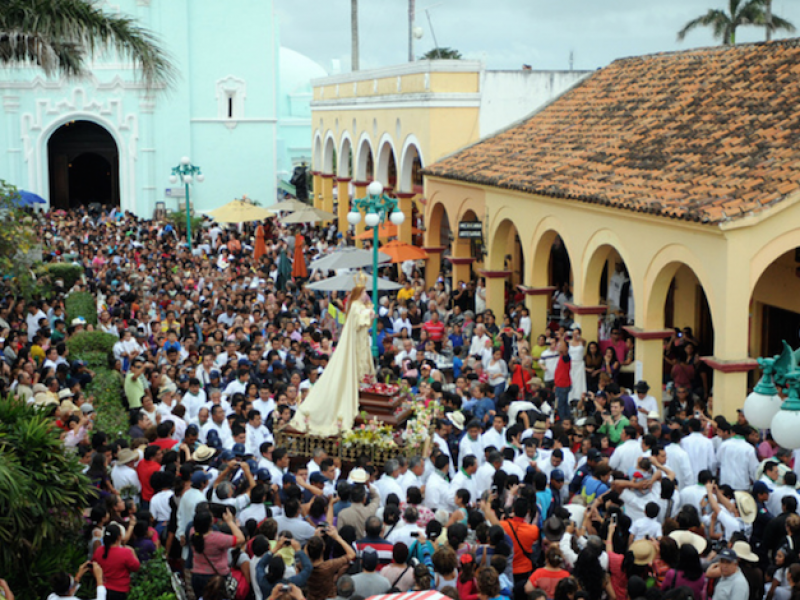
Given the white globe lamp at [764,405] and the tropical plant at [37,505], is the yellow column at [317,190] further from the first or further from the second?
the white globe lamp at [764,405]

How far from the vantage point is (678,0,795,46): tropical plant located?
4206 centimetres

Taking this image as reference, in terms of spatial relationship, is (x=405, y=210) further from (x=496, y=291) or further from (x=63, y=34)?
(x=63, y=34)

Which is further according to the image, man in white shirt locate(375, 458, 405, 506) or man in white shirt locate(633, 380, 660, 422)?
man in white shirt locate(633, 380, 660, 422)

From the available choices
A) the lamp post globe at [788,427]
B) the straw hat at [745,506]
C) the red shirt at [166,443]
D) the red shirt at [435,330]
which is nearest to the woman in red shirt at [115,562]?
the red shirt at [166,443]

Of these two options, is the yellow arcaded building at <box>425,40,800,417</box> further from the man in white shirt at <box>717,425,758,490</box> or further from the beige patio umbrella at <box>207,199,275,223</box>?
the beige patio umbrella at <box>207,199,275,223</box>

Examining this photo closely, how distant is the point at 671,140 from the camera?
1728 cm

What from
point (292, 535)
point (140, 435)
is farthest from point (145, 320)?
point (292, 535)

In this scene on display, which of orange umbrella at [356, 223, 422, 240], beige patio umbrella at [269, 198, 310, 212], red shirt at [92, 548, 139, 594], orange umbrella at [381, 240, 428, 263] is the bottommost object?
red shirt at [92, 548, 139, 594]

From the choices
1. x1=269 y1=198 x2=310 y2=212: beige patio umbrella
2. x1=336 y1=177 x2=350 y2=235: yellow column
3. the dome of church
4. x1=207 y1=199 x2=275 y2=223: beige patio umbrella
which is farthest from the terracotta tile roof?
the dome of church

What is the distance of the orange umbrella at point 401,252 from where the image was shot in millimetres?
22484

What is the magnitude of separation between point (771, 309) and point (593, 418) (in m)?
5.99

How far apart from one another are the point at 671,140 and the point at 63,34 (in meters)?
9.76

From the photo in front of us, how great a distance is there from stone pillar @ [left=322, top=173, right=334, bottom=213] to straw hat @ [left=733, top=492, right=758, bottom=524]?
28908 mm

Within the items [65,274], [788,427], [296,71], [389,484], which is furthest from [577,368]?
[296,71]
